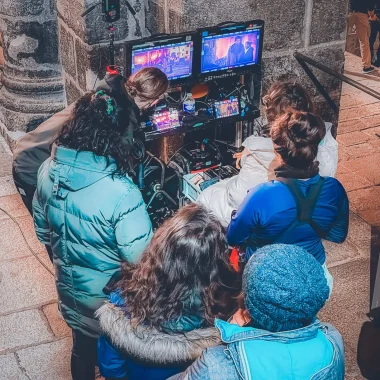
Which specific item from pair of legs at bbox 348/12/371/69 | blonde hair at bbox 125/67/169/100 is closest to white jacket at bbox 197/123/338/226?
blonde hair at bbox 125/67/169/100

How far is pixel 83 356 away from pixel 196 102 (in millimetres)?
2296

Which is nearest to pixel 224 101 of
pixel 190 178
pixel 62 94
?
pixel 190 178

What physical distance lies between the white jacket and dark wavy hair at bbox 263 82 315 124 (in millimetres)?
186

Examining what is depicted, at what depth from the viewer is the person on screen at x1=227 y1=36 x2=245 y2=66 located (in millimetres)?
5164

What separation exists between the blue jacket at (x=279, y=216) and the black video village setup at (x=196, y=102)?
1351 millimetres

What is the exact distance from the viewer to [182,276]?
2748 millimetres

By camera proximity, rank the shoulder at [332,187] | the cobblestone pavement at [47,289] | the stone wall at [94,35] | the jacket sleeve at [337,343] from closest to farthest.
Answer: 1. the jacket sleeve at [337,343]
2. the shoulder at [332,187]
3. the cobblestone pavement at [47,289]
4. the stone wall at [94,35]

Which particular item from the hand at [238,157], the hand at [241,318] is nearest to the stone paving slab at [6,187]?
the hand at [238,157]

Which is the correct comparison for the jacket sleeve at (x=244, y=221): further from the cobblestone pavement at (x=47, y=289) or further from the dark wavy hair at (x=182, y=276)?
the cobblestone pavement at (x=47, y=289)

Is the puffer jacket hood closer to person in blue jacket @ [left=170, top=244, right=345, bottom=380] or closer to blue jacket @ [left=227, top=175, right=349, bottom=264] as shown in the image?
blue jacket @ [left=227, top=175, right=349, bottom=264]

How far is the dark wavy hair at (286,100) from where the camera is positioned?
4344 mm

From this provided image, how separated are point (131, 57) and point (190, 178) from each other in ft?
3.49

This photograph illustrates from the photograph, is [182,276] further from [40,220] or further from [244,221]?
[40,220]

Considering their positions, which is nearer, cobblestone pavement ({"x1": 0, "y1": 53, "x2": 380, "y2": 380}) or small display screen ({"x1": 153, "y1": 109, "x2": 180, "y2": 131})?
cobblestone pavement ({"x1": 0, "y1": 53, "x2": 380, "y2": 380})
